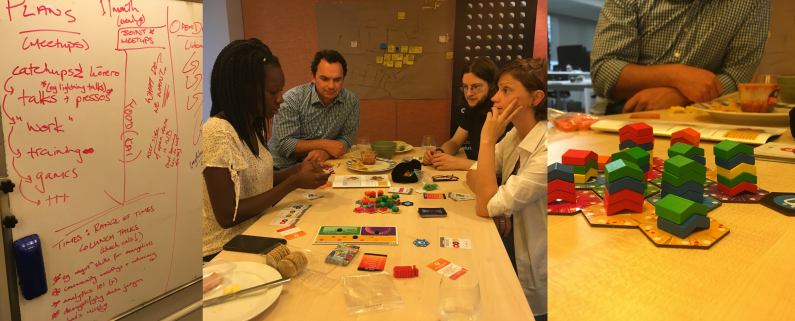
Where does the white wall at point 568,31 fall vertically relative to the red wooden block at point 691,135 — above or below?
above

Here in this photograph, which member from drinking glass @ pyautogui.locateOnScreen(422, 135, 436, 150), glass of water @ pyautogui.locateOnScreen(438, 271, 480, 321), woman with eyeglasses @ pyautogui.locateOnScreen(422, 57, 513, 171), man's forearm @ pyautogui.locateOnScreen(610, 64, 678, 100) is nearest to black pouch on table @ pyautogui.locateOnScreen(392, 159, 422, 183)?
woman with eyeglasses @ pyautogui.locateOnScreen(422, 57, 513, 171)

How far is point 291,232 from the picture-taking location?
883mm

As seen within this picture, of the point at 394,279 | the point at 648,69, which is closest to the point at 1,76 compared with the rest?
the point at 394,279

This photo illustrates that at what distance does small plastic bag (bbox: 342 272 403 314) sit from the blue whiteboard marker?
1.46 metres

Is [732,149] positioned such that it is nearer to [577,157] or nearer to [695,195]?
[695,195]

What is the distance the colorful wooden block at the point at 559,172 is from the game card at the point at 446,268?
191mm

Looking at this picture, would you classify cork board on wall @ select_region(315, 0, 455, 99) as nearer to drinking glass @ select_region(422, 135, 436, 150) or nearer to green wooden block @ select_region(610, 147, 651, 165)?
drinking glass @ select_region(422, 135, 436, 150)

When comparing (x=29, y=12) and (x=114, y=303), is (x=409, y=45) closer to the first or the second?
(x=29, y=12)

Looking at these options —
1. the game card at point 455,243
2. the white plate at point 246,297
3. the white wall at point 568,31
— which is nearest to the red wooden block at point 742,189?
the game card at point 455,243

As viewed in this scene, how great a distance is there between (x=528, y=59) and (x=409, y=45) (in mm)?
199

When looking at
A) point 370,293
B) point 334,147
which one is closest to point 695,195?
point 370,293

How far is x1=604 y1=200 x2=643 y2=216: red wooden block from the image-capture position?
665 mm

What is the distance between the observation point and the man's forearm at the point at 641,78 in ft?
2.45

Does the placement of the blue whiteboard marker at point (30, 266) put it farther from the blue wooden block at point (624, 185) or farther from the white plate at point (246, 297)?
the blue wooden block at point (624, 185)
